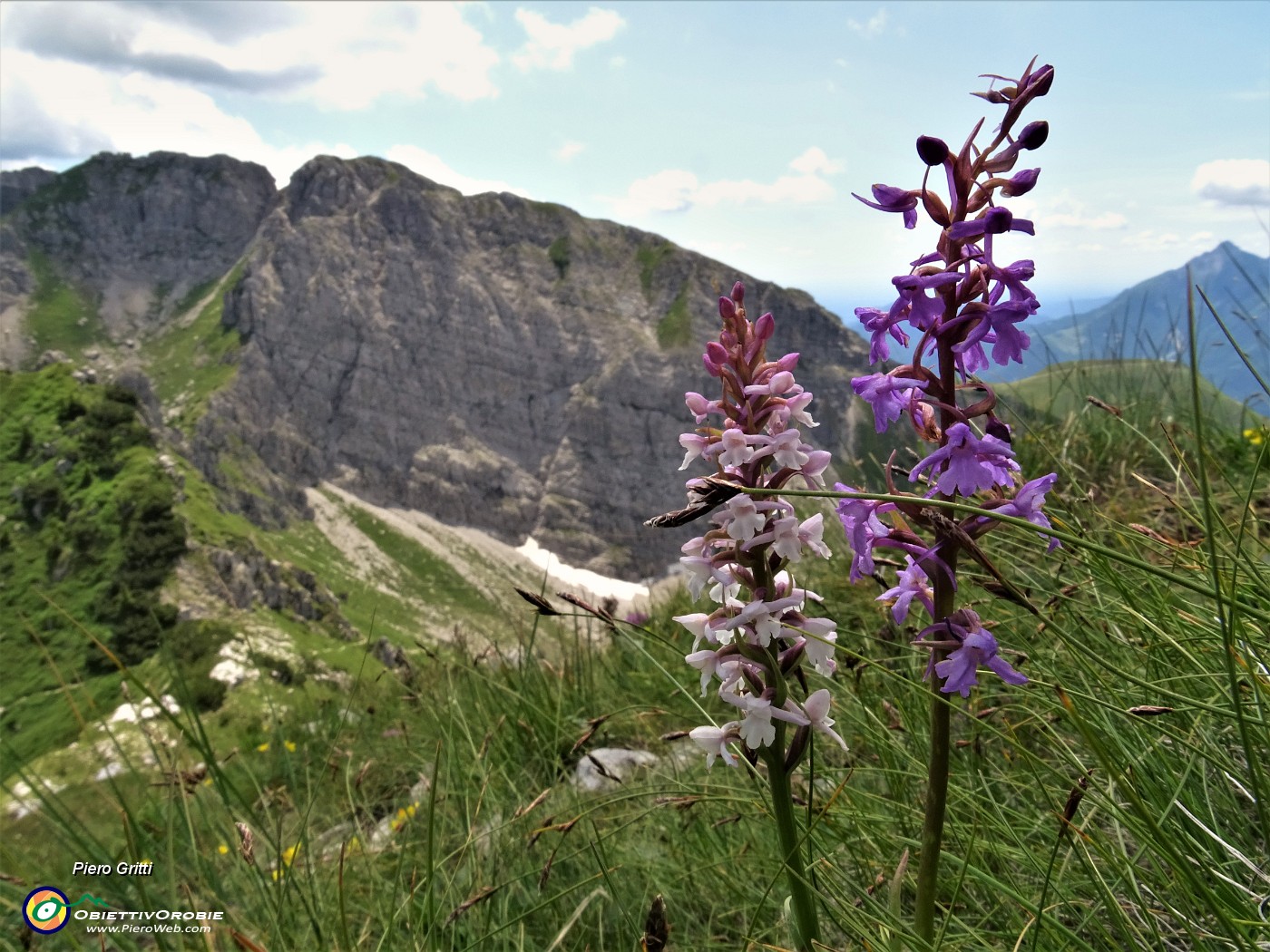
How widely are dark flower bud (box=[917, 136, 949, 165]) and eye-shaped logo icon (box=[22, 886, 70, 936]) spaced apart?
5.06m

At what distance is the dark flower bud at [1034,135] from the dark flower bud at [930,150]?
0.67 ft

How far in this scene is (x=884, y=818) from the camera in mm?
3047

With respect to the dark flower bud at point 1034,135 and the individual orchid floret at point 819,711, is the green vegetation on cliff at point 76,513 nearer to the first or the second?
the individual orchid floret at point 819,711

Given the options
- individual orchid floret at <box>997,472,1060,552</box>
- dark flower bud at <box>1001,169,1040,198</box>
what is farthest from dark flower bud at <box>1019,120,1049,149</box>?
individual orchid floret at <box>997,472,1060,552</box>

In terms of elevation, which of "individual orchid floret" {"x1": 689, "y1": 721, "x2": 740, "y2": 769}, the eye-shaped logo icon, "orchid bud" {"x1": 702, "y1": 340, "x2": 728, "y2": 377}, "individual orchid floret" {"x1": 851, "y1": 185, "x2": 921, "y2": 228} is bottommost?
the eye-shaped logo icon

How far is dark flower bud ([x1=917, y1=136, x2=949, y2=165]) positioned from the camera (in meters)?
1.99

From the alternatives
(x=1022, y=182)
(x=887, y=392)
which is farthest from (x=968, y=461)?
(x=1022, y=182)

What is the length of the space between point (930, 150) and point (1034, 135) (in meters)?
0.27

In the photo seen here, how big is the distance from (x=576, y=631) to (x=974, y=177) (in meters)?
6.27

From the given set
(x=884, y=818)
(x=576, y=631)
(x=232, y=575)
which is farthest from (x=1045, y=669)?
(x=232, y=575)

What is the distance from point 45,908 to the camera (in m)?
3.87

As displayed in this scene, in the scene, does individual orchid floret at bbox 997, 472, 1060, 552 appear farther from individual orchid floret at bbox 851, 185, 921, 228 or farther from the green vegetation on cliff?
the green vegetation on cliff

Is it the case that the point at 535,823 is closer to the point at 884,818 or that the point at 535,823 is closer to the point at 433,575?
the point at 884,818

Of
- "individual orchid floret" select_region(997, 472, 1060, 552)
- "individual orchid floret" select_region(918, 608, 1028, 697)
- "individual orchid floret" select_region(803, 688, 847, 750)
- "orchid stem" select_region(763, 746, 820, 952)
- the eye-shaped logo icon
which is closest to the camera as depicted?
"individual orchid floret" select_region(918, 608, 1028, 697)
